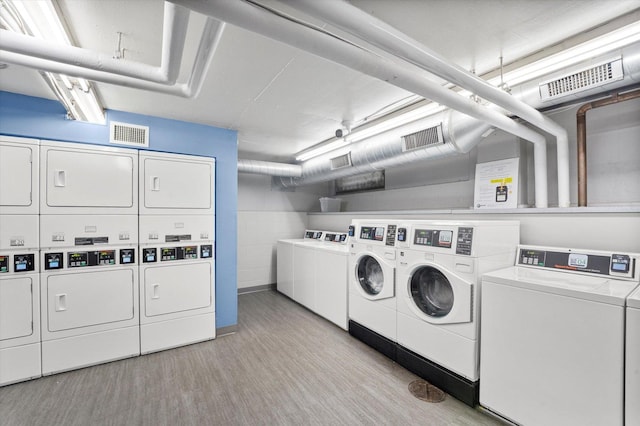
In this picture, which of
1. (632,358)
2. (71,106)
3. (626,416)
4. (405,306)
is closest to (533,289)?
(632,358)

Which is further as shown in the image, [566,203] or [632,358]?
[566,203]

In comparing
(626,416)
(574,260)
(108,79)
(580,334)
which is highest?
(108,79)

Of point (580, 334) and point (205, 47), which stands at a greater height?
point (205, 47)

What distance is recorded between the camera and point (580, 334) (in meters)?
1.46

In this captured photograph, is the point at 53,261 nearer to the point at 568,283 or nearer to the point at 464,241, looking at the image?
the point at 464,241

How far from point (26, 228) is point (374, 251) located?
3.04 meters

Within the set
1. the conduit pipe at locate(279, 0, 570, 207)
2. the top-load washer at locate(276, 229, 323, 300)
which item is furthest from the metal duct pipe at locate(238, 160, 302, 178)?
the conduit pipe at locate(279, 0, 570, 207)

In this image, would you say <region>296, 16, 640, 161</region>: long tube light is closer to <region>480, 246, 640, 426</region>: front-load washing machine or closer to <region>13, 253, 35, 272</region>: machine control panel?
<region>480, 246, 640, 426</region>: front-load washing machine

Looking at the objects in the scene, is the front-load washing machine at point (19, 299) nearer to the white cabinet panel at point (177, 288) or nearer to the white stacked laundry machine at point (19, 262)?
the white stacked laundry machine at point (19, 262)

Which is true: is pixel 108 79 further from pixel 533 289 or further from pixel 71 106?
pixel 533 289

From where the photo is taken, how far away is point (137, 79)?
1.70 meters

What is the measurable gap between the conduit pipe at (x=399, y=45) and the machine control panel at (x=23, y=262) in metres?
2.87

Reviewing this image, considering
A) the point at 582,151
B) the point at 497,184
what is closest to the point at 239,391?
the point at 497,184

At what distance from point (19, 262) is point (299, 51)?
278cm
